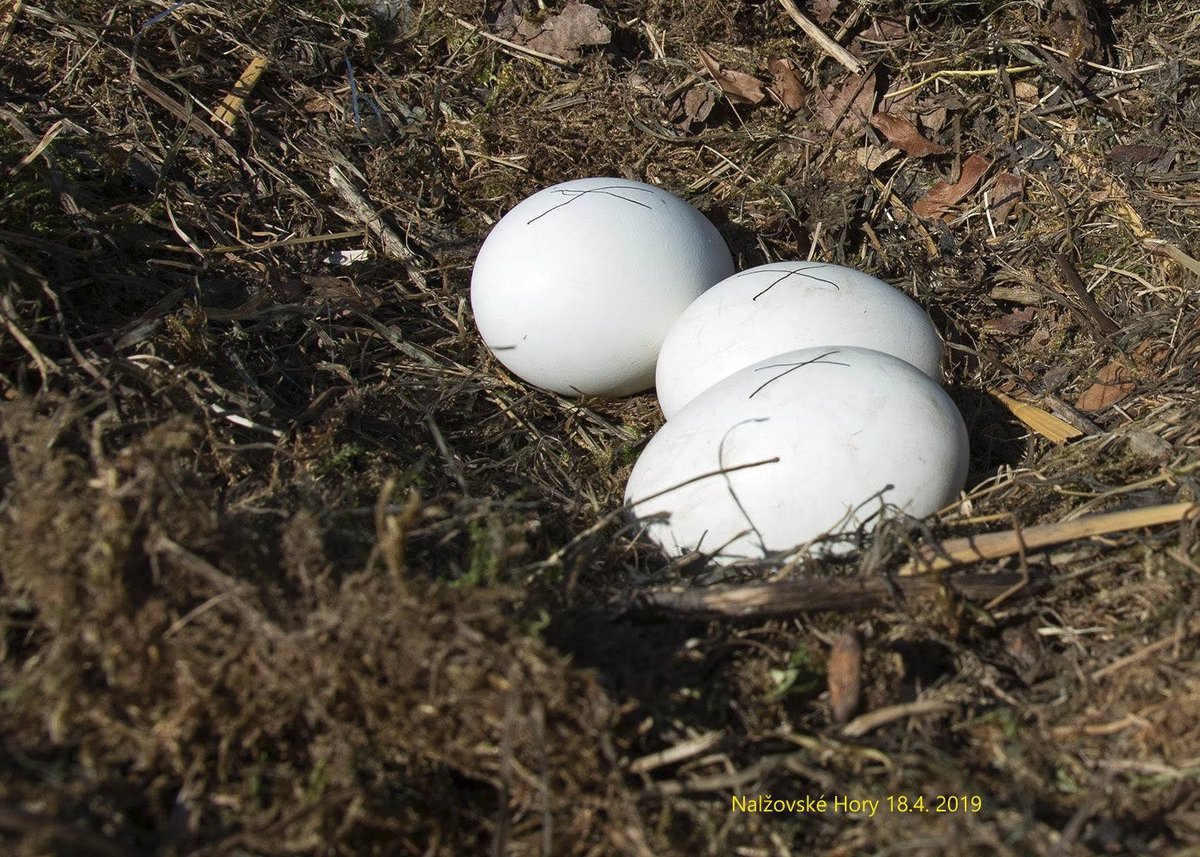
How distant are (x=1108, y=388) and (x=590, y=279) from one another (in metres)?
1.41

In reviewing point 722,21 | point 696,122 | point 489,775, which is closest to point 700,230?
point 696,122

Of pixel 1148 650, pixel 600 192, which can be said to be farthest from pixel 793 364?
pixel 1148 650

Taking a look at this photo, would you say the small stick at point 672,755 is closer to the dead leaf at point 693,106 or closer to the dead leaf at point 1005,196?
the dead leaf at point 1005,196

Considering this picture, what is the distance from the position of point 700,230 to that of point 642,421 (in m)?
0.56

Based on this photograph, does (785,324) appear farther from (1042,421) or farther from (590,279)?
(1042,421)

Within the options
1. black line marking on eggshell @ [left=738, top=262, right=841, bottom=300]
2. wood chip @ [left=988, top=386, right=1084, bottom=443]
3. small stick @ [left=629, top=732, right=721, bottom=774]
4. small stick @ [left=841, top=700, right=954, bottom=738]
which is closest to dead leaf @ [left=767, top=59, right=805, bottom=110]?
black line marking on eggshell @ [left=738, top=262, right=841, bottom=300]

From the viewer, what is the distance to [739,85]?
3428mm

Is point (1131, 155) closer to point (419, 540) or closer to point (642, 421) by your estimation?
point (642, 421)

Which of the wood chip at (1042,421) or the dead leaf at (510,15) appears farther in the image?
the dead leaf at (510,15)

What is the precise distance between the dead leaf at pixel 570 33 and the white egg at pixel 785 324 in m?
1.36

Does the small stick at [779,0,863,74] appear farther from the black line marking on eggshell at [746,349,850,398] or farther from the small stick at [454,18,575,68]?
the black line marking on eggshell at [746,349,850,398]

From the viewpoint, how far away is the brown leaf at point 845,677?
1.70 meters

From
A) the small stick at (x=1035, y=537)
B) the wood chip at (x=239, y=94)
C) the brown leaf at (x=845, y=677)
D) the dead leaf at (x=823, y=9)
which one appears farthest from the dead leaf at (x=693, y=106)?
the brown leaf at (x=845, y=677)

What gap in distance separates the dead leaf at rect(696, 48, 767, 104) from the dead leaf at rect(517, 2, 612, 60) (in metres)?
0.41
